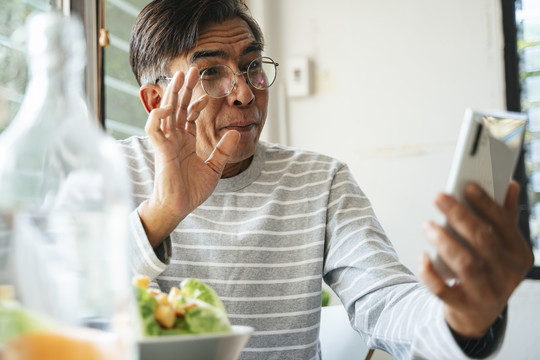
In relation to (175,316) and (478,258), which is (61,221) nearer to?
(175,316)

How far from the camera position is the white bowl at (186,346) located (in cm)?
55

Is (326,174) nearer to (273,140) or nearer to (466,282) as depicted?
(466,282)

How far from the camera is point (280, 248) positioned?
134 centimetres

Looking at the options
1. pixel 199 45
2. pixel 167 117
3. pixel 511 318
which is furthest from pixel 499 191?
pixel 511 318

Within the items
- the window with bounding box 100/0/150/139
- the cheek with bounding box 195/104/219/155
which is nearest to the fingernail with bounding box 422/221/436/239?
the cheek with bounding box 195/104/219/155

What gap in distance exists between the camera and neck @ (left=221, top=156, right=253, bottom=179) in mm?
1410

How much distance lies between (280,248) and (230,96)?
13.9 inches

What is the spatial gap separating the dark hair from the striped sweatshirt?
216 millimetres

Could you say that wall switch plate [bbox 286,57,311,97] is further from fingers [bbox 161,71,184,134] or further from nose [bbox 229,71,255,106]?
fingers [bbox 161,71,184,134]

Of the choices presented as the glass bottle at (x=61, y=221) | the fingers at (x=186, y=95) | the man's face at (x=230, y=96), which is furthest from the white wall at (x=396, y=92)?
the glass bottle at (x=61, y=221)

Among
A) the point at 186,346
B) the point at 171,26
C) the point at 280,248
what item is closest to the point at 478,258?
the point at 186,346

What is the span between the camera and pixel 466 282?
68 centimetres

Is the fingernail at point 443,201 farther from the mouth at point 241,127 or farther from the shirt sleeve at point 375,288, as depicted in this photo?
the mouth at point 241,127

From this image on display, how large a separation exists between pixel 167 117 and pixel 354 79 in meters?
2.02
